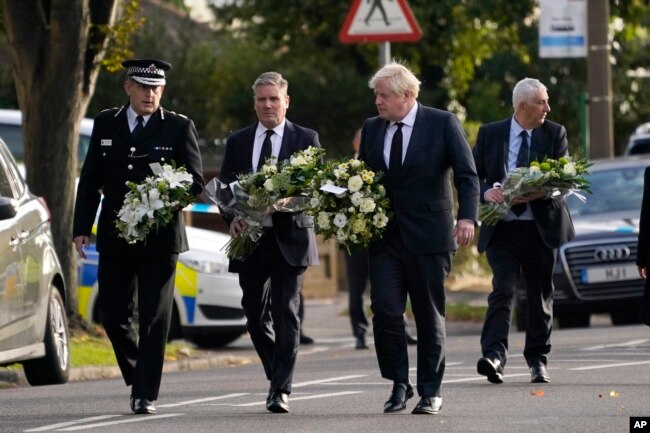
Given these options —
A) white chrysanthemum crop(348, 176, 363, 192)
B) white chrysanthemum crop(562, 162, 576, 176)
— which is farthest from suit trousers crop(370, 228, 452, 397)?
white chrysanthemum crop(562, 162, 576, 176)

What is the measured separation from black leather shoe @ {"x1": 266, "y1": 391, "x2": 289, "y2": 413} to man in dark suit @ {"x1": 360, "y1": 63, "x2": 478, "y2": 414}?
22.1 inches

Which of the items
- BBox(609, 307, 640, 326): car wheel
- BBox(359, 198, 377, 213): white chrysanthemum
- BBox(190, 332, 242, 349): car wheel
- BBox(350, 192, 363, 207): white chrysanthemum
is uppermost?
BBox(350, 192, 363, 207): white chrysanthemum

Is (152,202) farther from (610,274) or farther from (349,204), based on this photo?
(610,274)

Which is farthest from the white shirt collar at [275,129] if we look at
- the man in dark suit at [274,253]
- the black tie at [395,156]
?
the black tie at [395,156]

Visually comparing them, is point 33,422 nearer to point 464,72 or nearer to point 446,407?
point 446,407

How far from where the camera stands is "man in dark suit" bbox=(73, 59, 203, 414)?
10.3 m

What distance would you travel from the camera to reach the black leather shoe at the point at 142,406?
1030cm

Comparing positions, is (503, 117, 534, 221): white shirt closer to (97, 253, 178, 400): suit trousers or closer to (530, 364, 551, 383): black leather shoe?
(530, 364, 551, 383): black leather shoe

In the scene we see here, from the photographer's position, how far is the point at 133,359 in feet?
35.1

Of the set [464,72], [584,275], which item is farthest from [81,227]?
Answer: [464,72]

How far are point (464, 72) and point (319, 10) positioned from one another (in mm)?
4298

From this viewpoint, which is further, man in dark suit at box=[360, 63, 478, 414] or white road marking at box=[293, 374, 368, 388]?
white road marking at box=[293, 374, 368, 388]

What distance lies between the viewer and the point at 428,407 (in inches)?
393

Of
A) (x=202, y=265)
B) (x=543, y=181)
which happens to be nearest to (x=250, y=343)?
(x=202, y=265)
